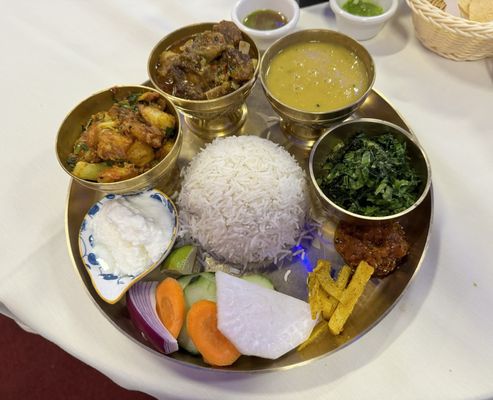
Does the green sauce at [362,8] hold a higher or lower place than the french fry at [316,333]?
higher

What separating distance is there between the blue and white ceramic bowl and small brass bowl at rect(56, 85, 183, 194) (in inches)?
3.5

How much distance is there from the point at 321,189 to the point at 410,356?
2.43 ft

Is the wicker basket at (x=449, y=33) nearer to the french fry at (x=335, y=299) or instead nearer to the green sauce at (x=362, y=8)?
the green sauce at (x=362, y=8)

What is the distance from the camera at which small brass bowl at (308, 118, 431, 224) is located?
1.60 meters

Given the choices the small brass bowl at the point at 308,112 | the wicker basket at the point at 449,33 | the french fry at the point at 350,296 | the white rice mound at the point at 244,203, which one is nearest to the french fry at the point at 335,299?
the french fry at the point at 350,296

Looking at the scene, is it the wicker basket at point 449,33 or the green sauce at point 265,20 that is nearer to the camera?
the wicker basket at point 449,33

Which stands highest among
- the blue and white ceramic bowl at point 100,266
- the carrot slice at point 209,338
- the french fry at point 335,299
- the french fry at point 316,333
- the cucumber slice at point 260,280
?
the blue and white ceramic bowl at point 100,266

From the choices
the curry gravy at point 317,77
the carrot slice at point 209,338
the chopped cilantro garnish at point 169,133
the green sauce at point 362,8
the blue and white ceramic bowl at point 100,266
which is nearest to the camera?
the carrot slice at point 209,338

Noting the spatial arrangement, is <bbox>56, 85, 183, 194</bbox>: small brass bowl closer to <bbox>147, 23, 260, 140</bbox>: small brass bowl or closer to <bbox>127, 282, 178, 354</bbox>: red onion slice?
<bbox>147, 23, 260, 140</bbox>: small brass bowl

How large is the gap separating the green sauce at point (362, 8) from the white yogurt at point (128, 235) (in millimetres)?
1627

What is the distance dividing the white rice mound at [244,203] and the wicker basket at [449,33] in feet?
3.38

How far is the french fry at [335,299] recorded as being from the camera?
1528 millimetres

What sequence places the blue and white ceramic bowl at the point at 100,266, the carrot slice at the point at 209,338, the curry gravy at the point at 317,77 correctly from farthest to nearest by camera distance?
1. the curry gravy at the point at 317,77
2. the blue and white ceramic bowl at the point at 100,266
3. the carrot slice at the point at 209,338

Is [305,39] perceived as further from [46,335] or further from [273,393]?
[46,335]
